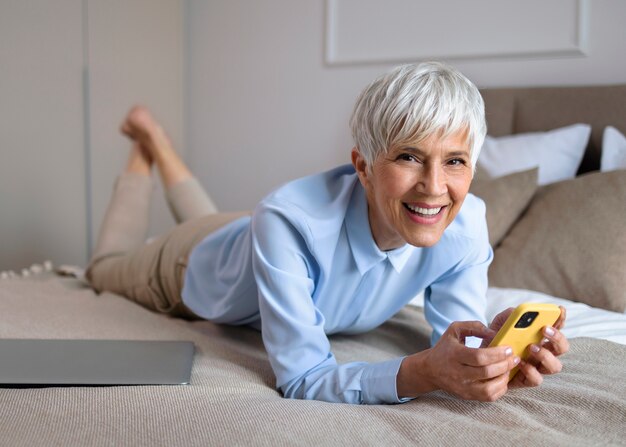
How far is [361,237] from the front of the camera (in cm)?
145

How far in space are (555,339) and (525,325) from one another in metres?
0.08

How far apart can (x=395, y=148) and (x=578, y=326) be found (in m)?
0.75

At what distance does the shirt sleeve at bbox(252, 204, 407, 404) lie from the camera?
4.20 feet

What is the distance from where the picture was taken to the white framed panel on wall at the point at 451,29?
9.43ft

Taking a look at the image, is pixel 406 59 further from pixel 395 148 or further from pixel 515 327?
pixel 515 327

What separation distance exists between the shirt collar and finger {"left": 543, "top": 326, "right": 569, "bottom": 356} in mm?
404

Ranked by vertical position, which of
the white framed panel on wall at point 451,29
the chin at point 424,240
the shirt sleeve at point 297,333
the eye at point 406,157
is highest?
the white framed panel on wall at point 451,29

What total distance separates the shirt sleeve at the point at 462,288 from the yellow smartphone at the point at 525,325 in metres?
0.41

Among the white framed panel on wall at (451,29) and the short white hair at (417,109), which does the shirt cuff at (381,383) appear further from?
the white framed panel on wall at (451,29)

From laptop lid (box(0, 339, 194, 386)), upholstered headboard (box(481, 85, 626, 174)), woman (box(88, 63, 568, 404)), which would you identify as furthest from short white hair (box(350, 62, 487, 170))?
upholstered headboard (box(481, 85, 626, 174))

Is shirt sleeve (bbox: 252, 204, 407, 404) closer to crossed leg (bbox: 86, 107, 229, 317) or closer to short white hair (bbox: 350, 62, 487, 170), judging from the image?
short white hair (bbox: 350, 62, 487, 170)

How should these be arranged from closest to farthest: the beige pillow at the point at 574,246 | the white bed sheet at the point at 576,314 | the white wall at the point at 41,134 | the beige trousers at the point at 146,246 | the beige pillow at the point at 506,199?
the white bed sheet at the point at 576,314
the beige pillow at the point at 574,246
the beige trousers at the point at 146,246
the beige pillow at the point at 506,199
the white wall at the point at 41,134

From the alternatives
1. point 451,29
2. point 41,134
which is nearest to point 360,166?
point 451,29

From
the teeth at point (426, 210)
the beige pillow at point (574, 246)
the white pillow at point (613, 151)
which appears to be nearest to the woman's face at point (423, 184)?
the teeth at point (426, 210)
